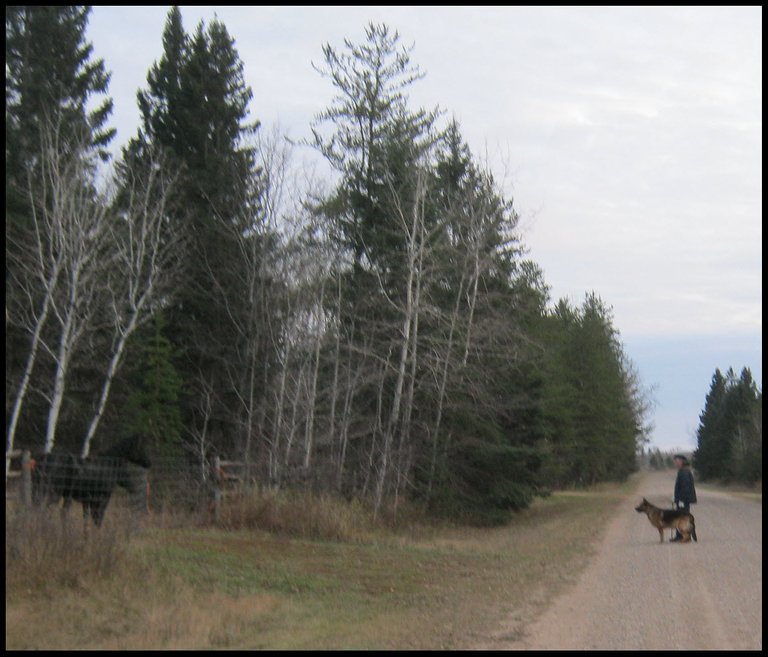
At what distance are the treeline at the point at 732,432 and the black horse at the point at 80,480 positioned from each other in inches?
1907

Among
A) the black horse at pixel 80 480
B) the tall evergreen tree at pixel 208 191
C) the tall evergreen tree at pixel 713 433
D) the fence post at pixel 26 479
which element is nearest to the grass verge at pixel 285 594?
the black horse at pixel 80 480

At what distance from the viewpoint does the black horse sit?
13.4 meters

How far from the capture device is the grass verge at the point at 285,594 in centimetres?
930

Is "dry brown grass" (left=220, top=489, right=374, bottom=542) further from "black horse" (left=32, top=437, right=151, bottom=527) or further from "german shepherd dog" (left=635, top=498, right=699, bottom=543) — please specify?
"german shepherd dog" (left=635, top=498, right=699, bottom=543)

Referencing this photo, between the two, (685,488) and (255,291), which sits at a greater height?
(255,291)

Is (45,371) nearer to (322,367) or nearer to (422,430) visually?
(322,367)

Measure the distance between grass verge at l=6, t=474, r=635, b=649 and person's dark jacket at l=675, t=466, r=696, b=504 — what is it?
215cm

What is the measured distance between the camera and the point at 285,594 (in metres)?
12.1

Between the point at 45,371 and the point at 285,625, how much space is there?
21.6m

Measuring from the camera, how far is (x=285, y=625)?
1006 centimetres

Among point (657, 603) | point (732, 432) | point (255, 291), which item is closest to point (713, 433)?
point (732, 432)

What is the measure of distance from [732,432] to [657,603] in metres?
75.5

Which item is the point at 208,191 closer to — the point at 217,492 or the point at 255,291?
the point at 255,291

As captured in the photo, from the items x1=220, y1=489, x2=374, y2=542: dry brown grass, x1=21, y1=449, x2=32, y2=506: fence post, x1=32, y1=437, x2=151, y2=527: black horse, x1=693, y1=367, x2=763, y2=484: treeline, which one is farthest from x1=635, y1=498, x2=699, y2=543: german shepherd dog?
x1=693, y1=367, x2=763, y2=484: treeline
